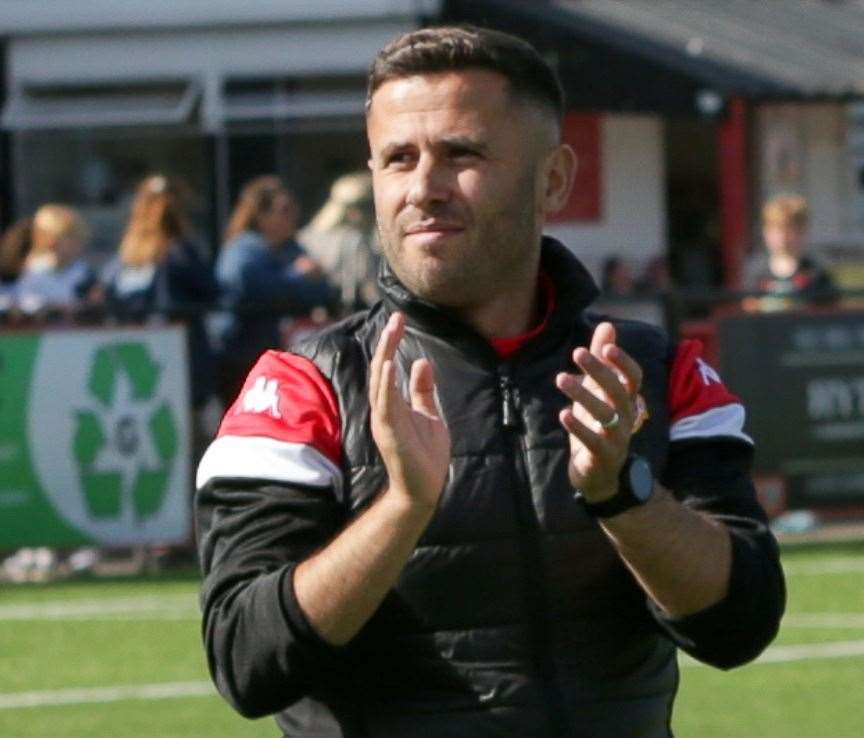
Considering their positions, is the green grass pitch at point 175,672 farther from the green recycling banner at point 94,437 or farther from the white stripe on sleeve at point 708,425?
the white stripe on sleeve at point 708,425

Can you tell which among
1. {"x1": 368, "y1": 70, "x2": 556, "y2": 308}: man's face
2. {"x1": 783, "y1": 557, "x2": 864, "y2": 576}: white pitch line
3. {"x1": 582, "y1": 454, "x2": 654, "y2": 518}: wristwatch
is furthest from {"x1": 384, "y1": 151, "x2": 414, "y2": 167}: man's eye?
{"x1": 783, "y1": 557, "x2": 864, "y2": 576}: white pitch line

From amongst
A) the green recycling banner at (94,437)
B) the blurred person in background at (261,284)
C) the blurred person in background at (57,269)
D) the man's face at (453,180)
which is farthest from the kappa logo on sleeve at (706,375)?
the blurred person in background at (57,269)

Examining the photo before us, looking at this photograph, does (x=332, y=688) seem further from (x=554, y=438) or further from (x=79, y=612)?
(x=79, y=612)

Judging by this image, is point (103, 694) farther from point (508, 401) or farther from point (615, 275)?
point (615, 275)

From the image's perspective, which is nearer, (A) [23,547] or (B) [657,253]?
(A) [23,547]

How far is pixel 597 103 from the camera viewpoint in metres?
25.1

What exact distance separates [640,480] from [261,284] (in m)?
11.3

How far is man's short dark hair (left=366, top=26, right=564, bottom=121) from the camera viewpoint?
3627 millimetres

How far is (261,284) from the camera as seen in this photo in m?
14.6

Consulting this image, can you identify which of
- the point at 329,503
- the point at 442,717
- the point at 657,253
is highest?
the point at 329,503

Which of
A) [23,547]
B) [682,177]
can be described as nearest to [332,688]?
[23,547]

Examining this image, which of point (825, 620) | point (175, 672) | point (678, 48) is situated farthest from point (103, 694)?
point (678, 48)

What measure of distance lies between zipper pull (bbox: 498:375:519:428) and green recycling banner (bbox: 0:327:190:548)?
34.5 feet

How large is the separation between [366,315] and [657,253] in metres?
22.2
